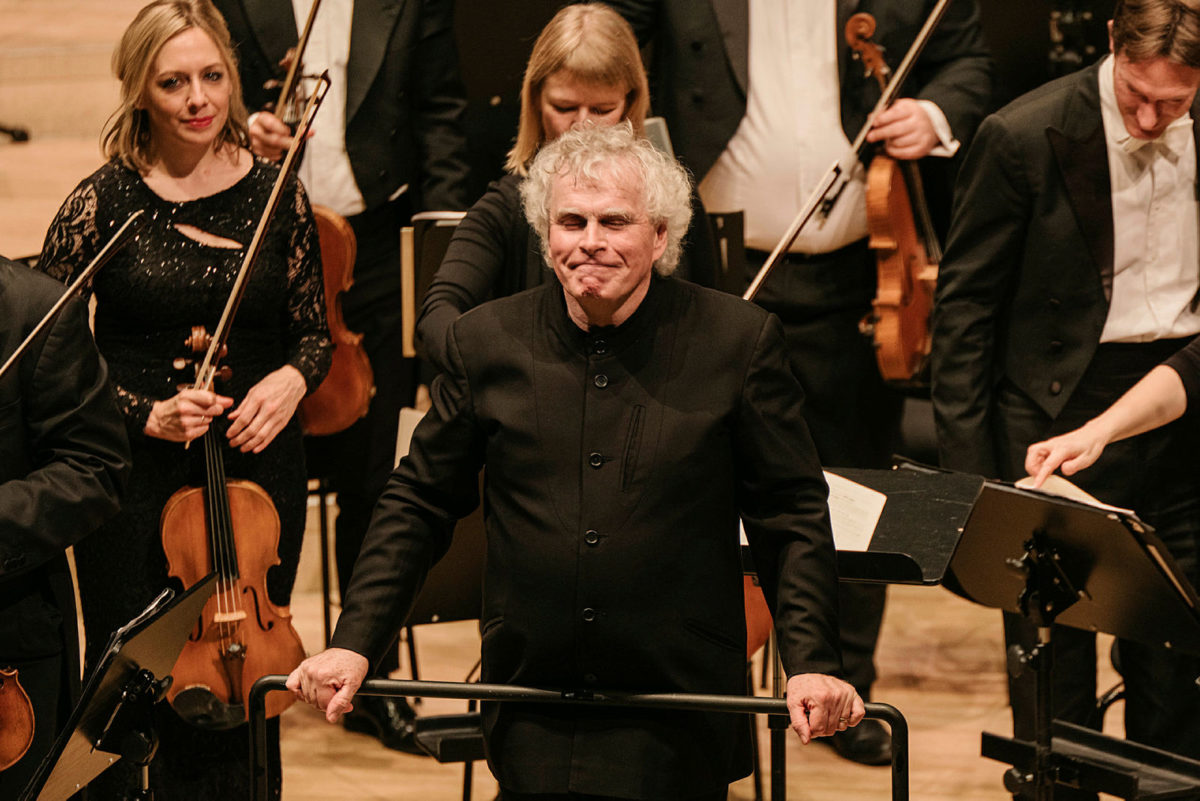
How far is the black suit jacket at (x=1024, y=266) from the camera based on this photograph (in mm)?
2875

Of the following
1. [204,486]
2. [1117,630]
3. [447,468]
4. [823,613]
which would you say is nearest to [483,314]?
[447,468]

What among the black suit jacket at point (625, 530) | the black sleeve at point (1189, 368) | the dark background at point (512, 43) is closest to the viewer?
the black suit jacket at point (625, 530)

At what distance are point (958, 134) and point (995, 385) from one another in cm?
74

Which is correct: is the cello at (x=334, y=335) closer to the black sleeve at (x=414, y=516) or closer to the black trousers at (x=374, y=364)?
the black trousers at (x=374, y=364)

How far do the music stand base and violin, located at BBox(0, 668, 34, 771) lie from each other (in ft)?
4.92

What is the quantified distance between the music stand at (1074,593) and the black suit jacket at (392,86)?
1.54 m

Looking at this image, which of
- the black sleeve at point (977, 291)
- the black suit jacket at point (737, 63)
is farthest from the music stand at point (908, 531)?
the black suit jacket at point (737, 63)

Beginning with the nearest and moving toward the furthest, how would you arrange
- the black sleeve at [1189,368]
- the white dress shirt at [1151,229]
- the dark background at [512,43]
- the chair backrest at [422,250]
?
the black sleeve at [1189,368] < the white dress shirt at [1151,229] < the chair backrest at [422,250] < the dark background at [512,43]

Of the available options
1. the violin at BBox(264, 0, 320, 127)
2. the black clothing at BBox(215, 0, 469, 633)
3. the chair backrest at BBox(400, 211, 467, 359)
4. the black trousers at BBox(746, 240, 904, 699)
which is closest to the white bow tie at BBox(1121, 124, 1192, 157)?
the black trousers at BBox(746, 240, 904, 699)

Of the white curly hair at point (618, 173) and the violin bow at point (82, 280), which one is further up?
the white curly hair at point (618, 173)

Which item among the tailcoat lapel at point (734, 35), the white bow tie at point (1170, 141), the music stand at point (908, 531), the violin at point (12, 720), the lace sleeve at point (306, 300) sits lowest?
the violin at point (12, 720)

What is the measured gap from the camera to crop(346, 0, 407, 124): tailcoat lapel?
11.8ft

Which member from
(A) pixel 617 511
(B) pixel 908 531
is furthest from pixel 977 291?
(A) pixel 617 511

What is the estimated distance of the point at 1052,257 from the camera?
2.92m
